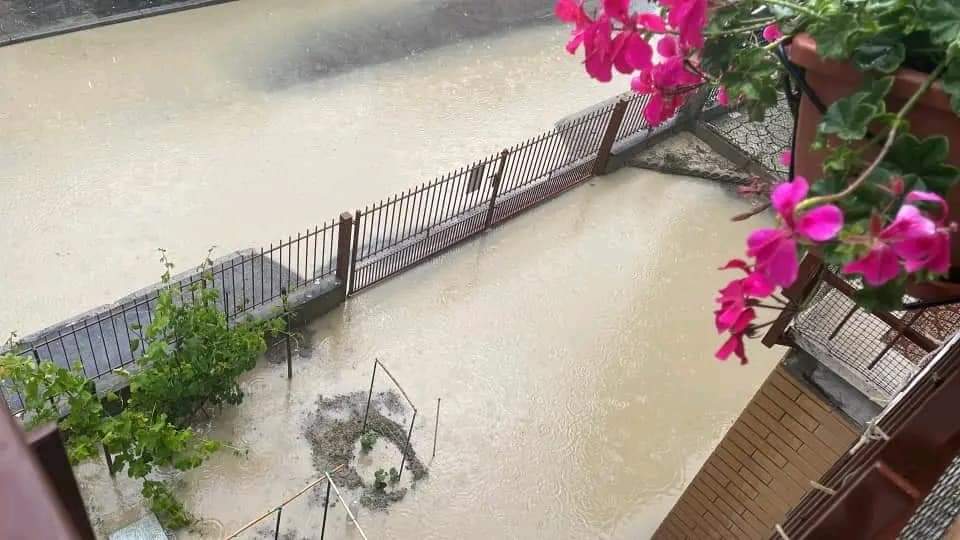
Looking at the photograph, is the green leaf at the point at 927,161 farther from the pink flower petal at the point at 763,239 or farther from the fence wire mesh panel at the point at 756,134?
the fence wire mesh panel at the point at 756,134

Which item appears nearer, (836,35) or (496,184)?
(836,35)

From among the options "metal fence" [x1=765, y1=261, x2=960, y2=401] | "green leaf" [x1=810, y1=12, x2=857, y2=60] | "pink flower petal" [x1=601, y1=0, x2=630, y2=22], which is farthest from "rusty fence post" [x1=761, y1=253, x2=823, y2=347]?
"pink flower petal" [x1=601, y1=0, x2=630, y2=22]

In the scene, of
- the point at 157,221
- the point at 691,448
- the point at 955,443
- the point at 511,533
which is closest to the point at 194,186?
the point at 157,221

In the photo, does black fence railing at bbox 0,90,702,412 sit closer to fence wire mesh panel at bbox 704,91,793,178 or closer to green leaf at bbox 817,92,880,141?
fence wire mesh panel at bbox 704,91,793,178

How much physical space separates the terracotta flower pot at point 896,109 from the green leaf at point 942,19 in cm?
7

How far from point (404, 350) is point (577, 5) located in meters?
4.76

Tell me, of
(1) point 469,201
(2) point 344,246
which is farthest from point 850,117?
(1) point 469,201

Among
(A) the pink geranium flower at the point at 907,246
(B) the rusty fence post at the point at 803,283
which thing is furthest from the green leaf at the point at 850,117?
(B) the rusty fence post at the point at 803,283

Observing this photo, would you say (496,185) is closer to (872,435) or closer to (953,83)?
(872,435)

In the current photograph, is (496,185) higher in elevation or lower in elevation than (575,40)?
lower

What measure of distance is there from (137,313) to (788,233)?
4.80 metres

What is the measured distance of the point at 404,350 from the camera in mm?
5836

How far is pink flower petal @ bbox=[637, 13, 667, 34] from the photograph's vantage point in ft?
3.90

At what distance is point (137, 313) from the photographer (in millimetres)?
4848
